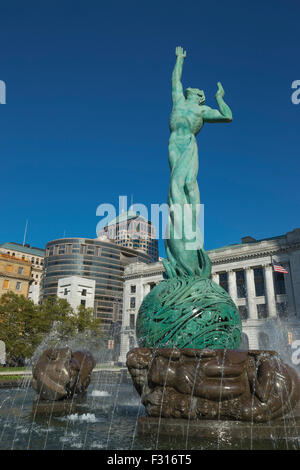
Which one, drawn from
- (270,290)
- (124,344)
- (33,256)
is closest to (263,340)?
(270,290)

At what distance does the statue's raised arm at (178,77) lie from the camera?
14690 millimetres

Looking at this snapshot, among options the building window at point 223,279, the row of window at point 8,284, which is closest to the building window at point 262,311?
the building window at point 223,279

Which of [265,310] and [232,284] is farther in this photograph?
[232,284]

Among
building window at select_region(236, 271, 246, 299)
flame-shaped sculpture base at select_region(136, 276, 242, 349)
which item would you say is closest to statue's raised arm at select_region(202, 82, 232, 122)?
flame-shaped sculpture base at select_region(136, 276, 242, 349)

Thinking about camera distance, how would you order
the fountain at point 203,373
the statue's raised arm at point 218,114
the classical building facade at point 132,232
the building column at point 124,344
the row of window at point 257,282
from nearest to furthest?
the fountain at point 203,373 < the statue's raised arm at point 218,114 < the row of window at point 257,282 < the building column at point 124,344 < the classical building facade at point 132,232

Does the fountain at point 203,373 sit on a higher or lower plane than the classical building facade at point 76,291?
lower

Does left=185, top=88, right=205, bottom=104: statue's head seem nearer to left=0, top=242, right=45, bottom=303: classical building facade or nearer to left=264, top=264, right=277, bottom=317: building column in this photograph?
left=264, top=264, right=277, bottom=317: building column

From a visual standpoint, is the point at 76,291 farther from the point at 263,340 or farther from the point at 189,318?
the point at 189,318

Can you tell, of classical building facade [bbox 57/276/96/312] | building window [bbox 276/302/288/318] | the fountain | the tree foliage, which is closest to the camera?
the fountain

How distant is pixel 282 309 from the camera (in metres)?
53.6

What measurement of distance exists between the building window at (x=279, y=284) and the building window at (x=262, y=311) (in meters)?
2.92

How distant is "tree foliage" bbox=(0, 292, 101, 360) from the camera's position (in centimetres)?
3328

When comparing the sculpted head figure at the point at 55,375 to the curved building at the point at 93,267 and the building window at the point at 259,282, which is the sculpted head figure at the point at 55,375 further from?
the curved building at the point at 93,267

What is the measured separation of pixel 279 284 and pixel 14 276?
133 feet
